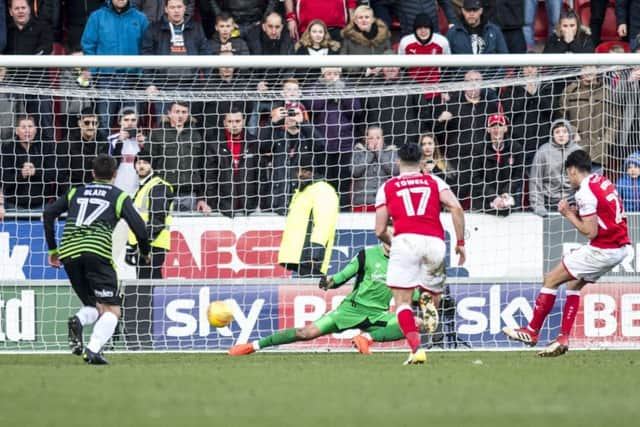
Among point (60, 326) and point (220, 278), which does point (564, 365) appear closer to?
point (220, 278)

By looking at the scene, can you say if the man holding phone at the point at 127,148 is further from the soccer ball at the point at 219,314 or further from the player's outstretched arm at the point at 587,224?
the player's outstretched arm at the point at 587,224

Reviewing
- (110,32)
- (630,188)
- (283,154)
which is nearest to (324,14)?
(110,32)

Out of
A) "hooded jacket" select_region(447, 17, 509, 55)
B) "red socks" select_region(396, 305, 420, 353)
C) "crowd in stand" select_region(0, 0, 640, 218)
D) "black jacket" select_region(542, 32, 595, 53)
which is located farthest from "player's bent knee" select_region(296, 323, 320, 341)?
"black jacket" select_region(542, 32, 595, 53)

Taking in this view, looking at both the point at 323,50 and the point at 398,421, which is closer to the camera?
the point at 398,421

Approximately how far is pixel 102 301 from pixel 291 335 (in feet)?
6.64

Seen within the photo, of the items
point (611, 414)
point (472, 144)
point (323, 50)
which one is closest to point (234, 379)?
point (611, 414)

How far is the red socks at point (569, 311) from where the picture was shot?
1338 centimetres

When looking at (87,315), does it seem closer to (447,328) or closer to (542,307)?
(542,307)

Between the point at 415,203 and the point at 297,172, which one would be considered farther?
the point at 297,172

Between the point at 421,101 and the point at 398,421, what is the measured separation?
904 cm

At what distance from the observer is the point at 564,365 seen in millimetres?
11859

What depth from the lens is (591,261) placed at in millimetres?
13305

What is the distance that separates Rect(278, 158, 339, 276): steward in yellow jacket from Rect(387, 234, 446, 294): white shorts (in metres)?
3.33

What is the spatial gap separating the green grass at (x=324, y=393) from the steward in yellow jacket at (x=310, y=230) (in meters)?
2.65
